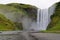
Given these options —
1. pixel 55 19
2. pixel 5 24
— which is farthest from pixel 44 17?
pixel 5 24

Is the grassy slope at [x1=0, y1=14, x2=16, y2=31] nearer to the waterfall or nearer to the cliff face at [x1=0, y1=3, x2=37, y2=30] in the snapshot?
the cliff face at [x1=0, y1=3, x2=37, y2=30]

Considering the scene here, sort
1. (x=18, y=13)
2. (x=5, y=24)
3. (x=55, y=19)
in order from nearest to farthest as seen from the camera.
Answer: (x=5, y=24) → (x=55, y=19) → (x=18, y=13)

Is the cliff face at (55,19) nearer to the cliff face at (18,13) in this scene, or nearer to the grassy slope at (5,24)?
the cliff face at (18,13)

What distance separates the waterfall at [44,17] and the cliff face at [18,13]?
0.72 meters

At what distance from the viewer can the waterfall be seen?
26.2 m

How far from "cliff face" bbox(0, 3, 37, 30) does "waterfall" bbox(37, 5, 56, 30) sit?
720mm

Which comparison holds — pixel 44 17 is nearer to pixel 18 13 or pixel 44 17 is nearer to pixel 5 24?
pixel 18 13

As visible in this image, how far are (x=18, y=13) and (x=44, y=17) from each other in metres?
3.65

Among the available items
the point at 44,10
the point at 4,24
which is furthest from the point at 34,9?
the point at 4,24

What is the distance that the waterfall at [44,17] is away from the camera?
86.1 feet

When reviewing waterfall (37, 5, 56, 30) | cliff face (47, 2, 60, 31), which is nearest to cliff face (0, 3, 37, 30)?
waterfall (37, 5, 56, 30)

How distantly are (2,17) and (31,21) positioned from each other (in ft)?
14.3

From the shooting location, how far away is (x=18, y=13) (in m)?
27.1

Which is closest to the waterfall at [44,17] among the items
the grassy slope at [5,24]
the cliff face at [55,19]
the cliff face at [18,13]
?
the cliff face at [55,19]
